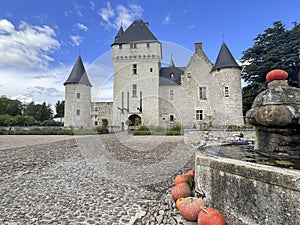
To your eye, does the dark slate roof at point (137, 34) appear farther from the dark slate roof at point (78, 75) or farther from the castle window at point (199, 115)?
the castle window at point (199, 115)

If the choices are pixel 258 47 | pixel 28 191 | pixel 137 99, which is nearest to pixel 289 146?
pixel 28 191

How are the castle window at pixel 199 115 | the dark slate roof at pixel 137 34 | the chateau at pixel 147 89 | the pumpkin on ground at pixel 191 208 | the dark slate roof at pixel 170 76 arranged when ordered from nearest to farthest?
the pumpkin on ground at pixel 191 208
the castle window at pixel 199 115
the chateau at pixel 147 89
the dark slate roof at pixel 137 34
the dark slate roof at pixel 170 76

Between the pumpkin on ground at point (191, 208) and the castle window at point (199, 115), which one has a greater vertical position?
the castle window at point (199, 115)

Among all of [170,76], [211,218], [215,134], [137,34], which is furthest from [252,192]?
[137,34]

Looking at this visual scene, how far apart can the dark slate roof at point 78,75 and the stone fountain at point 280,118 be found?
21902mm

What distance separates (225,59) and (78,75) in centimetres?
1670

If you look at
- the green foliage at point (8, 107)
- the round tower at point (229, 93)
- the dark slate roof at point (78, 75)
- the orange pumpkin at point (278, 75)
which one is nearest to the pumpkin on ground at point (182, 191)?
the orange pumpkin at point (278, 75)

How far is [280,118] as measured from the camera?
6.57 ft

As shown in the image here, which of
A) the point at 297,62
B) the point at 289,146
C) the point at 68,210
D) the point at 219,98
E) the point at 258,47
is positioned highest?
the point at 258,47

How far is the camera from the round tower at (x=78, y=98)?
21.1 m

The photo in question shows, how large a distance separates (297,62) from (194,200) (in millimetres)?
22701

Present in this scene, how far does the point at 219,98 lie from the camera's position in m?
17.4

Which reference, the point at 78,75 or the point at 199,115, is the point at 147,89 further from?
the point at 78,75

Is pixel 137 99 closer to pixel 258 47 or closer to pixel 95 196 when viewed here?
pixel 258 47
